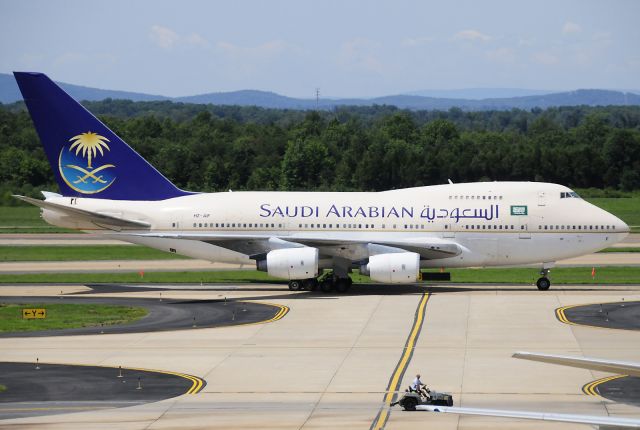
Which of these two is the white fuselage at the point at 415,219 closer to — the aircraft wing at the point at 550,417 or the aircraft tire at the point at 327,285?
the aircraft tire at the point at 327,285

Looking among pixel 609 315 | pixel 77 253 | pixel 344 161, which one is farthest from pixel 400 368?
pixel 344 161

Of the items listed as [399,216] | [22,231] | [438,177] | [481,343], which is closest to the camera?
[481,343]

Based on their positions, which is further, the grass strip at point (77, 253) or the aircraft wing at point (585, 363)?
the grass strip at point (77, 253)

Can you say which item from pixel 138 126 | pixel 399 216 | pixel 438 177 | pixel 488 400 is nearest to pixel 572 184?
pixel 438 177

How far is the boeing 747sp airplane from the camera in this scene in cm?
5384

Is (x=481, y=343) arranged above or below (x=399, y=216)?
below

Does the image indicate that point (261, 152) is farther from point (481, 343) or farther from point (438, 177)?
point (481, 343)

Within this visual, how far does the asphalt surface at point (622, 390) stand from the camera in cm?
3075

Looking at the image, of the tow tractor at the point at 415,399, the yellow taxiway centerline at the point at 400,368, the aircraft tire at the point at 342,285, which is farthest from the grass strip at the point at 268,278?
the tow tractor at the point at 415,399

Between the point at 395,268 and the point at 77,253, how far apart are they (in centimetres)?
2973

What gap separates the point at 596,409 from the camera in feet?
97.3

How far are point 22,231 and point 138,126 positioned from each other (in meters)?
66.9

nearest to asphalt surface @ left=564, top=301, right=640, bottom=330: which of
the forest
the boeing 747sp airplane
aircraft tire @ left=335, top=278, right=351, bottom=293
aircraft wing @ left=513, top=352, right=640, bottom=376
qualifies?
the boeing 747sp airplane

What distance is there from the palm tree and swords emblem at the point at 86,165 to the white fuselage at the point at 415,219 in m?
0.87
